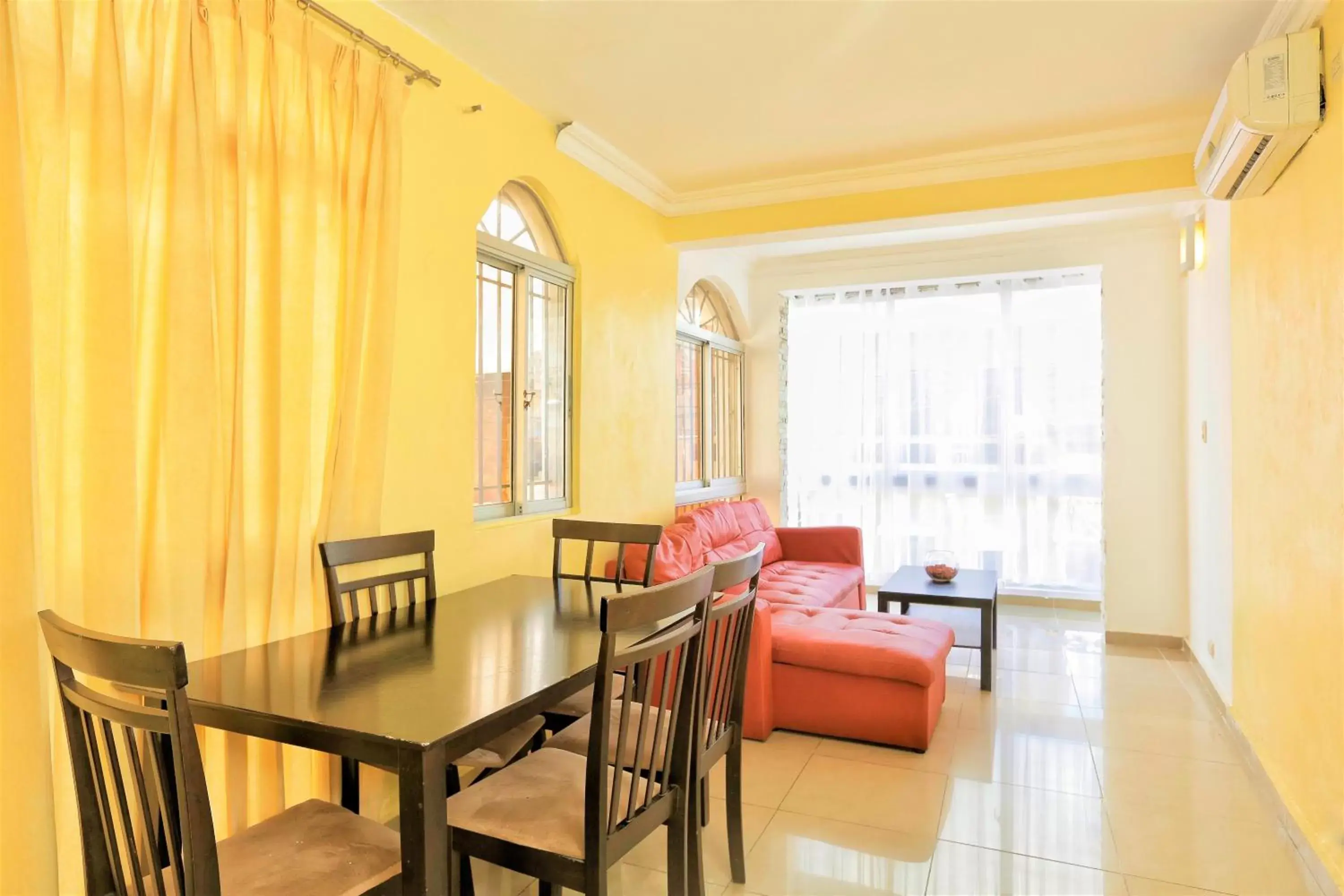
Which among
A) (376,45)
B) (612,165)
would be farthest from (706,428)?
(376,45)

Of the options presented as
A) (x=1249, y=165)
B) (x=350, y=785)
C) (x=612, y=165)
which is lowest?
(x=350, y=785)

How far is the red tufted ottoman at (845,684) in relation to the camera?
3.19m

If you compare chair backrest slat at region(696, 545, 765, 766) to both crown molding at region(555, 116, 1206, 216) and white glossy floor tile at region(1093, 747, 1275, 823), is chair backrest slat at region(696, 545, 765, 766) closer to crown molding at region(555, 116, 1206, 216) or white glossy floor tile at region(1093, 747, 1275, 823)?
white glossy floor tile at region(1093, 747, 1275, 823)

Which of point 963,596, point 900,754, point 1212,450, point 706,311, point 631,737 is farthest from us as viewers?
point 706,311

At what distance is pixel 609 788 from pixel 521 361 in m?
2.17

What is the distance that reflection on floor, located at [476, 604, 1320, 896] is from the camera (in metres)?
2.28

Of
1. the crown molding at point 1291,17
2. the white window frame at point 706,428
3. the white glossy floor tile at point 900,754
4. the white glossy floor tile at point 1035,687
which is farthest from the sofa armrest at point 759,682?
the crown molding at point 1291,17

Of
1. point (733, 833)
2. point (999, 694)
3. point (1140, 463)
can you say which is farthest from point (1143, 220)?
point (733, 833)

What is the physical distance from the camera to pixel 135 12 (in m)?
1.87

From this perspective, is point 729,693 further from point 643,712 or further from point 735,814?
point 643,712

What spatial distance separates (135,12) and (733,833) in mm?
2695

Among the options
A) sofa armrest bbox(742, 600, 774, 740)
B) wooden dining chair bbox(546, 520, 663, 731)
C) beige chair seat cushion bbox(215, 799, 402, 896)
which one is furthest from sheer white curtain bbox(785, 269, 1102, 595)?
beige chair seat cushion bbox(215, 799, 402, 896)

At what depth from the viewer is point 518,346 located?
348 cm

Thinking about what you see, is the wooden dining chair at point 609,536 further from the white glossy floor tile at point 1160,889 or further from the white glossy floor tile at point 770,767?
the white glossy floor tile at point 1160,889
